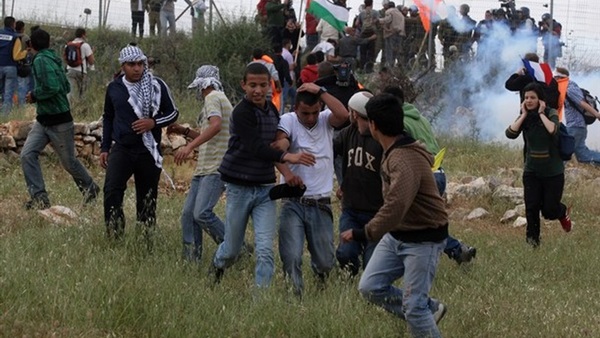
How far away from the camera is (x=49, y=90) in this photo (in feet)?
37.4

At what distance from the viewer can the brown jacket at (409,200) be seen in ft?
21.8

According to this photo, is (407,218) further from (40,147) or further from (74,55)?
(74,55)

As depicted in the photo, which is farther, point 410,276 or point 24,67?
point 24,67

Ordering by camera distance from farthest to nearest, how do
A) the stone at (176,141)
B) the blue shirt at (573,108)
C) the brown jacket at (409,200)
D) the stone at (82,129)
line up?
the blue shirt at (573,108) → the stone at (176,141) → the stone at (82,129) → the brown jacket at (409,200)

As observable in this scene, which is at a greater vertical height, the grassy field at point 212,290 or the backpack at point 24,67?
the backpack at point 24,67

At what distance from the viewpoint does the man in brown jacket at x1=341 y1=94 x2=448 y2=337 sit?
6668 mm

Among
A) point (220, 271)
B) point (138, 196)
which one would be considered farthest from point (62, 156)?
point (220, 271)

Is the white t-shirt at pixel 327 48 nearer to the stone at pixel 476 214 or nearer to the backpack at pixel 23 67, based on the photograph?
the backpack at pixel 23 67

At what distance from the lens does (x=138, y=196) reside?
31.9 ft

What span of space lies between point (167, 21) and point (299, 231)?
57.4 feet

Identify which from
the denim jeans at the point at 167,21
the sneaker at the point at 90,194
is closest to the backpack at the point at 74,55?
the denim jeans at the point at 167,21

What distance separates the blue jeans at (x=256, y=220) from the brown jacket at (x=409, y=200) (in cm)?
135

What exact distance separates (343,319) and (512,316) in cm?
164

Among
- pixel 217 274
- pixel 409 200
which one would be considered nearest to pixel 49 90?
pixel 217 274
